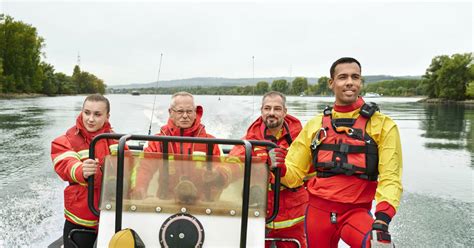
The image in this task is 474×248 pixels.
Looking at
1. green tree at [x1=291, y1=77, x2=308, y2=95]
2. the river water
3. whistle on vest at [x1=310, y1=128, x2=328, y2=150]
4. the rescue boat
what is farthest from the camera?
green tree at [x1=291, y1=77, x2=308, y2=95]

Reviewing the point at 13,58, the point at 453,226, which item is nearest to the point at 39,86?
the point at 13,58

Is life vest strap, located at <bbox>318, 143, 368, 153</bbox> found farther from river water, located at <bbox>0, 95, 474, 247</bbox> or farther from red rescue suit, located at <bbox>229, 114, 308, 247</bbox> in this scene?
river water, located at <bbox>0, 95, 474, 247</bbox>

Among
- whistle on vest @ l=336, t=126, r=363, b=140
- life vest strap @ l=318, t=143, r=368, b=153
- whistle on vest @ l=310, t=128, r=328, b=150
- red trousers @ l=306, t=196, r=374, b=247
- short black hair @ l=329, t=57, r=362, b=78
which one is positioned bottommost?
red trousers @ l=306, t=196, r=374, b=247

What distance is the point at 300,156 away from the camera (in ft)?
9.10

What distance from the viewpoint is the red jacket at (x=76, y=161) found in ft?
8.68

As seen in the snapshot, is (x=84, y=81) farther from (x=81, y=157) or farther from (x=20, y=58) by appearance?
(x=81, y=157)

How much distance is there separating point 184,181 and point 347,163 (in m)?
1.01

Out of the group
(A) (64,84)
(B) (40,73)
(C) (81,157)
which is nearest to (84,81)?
(A) (64,84)

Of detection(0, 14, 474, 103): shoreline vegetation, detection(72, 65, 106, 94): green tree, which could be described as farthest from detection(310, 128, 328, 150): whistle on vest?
detection(72, 65, 106, 94): green tree

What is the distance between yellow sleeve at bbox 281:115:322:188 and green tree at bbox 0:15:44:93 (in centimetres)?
6718

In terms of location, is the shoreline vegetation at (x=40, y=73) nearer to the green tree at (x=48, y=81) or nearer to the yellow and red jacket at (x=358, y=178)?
the green tree at (x=48, y=81)

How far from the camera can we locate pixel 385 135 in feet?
8.20

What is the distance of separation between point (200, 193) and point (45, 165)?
7698 mm

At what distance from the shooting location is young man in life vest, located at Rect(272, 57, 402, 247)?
97.0 inches
